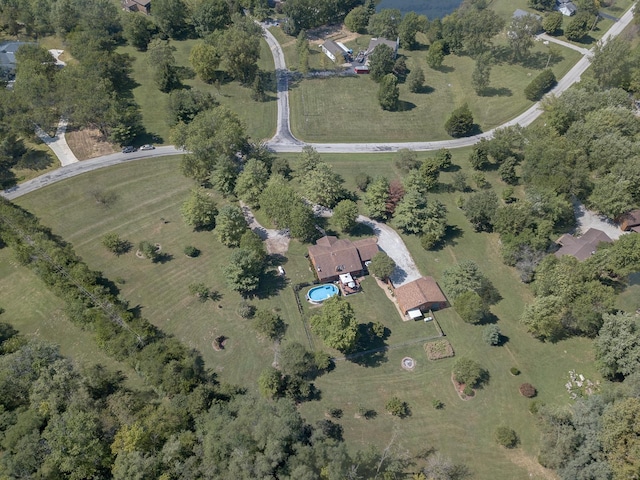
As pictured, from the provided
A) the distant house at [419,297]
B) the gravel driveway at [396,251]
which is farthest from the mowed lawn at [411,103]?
the distant house at [419,297]

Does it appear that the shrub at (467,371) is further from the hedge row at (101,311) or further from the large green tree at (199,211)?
the large green tree at (199,211)

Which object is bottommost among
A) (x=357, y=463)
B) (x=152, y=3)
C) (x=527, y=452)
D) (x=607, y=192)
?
(x=527, y=452)

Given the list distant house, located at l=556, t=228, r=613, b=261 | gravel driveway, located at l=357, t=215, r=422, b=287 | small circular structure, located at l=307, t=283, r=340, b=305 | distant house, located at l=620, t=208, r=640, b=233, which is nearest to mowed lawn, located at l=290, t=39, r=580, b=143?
gravel driveway, located at l=357, t=215, r=422, b=287

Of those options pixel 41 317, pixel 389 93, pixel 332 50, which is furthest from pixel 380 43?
pixel 41 317

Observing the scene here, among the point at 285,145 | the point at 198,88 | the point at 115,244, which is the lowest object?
the point at 115,244

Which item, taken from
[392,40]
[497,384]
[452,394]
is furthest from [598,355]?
[392,40]

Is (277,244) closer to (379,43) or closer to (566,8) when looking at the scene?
(379,43)

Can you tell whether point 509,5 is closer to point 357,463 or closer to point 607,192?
point 607,192
